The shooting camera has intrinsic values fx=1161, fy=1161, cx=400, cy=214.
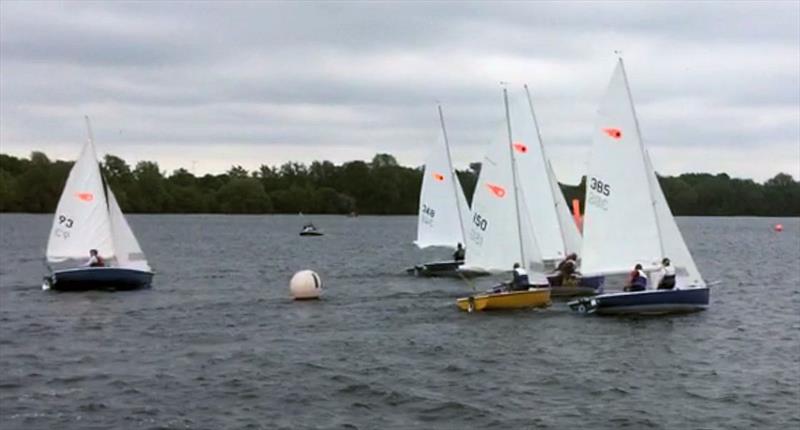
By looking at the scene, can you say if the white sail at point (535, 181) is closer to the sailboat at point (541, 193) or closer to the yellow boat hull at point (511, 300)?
the sailboat at point (541, 193)

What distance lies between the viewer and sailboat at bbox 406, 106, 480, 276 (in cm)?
5262

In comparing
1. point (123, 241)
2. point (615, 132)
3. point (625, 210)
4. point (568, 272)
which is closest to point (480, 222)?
point (568, 272)

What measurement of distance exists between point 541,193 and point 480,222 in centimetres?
724

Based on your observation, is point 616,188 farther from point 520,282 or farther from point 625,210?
point 520,282

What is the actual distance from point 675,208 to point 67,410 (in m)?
170

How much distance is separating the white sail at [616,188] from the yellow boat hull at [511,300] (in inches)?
91.1

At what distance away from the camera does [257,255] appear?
253ft

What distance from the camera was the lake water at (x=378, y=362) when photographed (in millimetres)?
20844

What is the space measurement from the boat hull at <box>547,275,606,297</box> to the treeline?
14064cm

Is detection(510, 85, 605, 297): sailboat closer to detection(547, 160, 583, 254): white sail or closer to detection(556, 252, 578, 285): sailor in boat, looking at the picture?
detection(547, 160, 583, 254): white sail

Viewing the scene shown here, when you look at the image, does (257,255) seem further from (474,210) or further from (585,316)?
(585,316)

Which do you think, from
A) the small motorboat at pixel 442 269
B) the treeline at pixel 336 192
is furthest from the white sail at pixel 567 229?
the treeline at pixel 336 192

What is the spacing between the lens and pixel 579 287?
3891 cm

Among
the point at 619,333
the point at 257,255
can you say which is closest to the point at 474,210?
the point at 619,333
